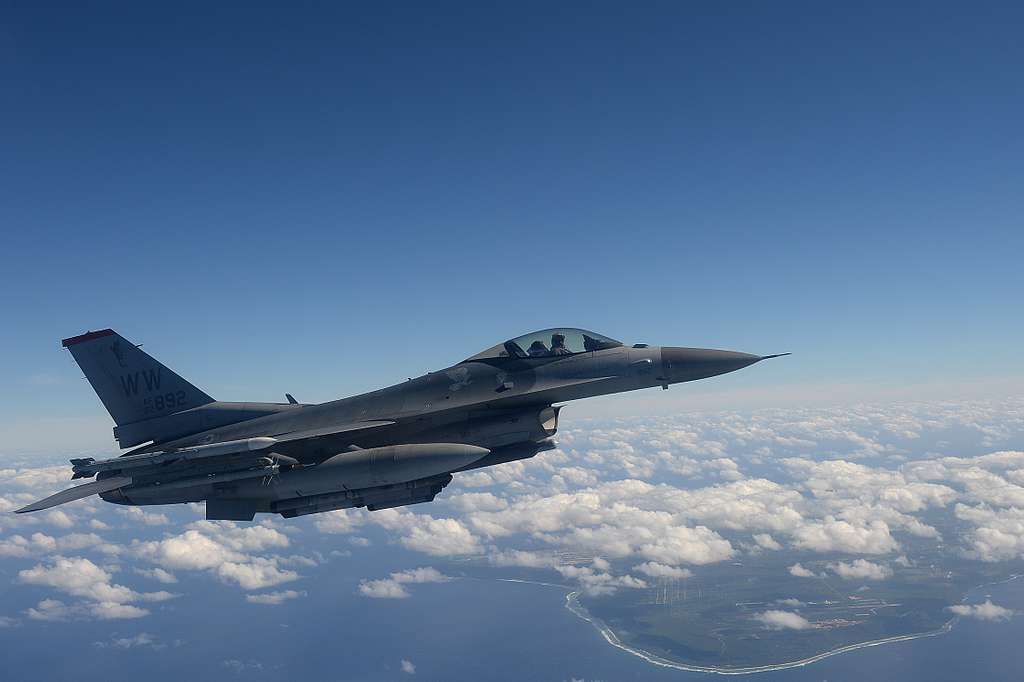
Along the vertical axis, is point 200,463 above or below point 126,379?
below

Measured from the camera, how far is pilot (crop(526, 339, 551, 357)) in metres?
15.3

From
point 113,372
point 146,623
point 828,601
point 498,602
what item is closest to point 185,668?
point 146,623

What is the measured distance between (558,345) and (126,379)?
1507cm

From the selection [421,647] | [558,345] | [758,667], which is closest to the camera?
[558,345]

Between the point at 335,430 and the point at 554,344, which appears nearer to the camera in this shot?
the point at 335,430

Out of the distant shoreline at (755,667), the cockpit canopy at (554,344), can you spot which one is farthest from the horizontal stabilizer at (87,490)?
the distant shoreline at (755,667)

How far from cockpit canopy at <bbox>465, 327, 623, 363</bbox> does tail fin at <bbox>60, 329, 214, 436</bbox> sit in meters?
11.4

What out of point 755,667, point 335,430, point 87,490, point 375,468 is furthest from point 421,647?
point 375,468

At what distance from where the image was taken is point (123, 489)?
50.8 feet

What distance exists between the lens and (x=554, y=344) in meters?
15.4

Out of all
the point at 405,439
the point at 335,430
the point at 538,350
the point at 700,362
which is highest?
the point at 538,350

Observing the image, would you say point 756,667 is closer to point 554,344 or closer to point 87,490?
point 554,344

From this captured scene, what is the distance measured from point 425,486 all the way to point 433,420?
1915 mm

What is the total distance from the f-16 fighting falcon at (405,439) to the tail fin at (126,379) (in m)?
2.79
